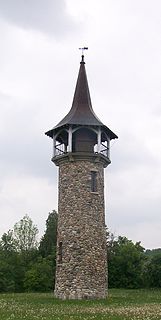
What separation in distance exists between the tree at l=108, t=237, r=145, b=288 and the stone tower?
21170mm

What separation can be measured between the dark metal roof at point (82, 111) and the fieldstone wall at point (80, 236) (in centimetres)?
258

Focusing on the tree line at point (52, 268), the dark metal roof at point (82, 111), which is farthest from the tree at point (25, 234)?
the dark metal roof at point (82, 111)

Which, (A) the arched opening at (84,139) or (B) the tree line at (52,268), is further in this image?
(B) the tree line at (52,268)

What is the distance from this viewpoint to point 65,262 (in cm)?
3291

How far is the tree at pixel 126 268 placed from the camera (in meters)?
54.2

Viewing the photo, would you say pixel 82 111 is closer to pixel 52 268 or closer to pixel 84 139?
pixel 84 139

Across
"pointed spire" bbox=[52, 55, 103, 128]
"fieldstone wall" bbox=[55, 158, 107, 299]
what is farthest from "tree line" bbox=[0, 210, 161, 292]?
"pointed spire" bbox=[52, 55, 103, 128]

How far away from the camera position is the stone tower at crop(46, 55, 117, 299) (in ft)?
107

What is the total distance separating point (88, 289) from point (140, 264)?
2560 cm

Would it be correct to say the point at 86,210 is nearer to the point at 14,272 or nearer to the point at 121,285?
the point at 121,285

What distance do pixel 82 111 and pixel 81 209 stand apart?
6893mm

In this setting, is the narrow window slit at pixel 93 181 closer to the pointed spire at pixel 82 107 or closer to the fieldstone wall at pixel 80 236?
the fieldstone wall at pixel 80 236

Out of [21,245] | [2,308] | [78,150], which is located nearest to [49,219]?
[21,245]

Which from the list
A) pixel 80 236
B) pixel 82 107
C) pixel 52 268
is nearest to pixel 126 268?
pixel 52 268
